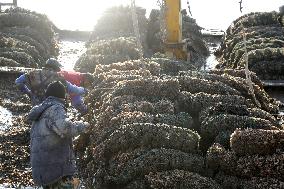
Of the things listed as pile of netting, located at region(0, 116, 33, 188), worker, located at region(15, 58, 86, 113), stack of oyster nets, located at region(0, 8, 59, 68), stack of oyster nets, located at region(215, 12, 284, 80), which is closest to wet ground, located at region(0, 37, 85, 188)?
pile of netting, located at region(0, 116, 33, 188)

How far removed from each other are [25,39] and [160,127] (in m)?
20.0

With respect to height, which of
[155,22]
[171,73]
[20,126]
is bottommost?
[20,126]

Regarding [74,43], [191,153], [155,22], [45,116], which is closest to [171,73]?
[191,153]

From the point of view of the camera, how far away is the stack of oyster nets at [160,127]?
9852 millimetres

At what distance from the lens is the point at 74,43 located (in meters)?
37.2

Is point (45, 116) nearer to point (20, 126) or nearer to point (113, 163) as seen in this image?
point (113, 163)

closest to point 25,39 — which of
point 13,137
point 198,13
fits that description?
point 13,137

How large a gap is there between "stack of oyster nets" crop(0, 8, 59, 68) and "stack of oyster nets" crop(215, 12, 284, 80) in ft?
36.5

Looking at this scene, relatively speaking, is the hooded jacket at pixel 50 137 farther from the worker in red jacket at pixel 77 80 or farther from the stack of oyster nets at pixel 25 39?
the stack of oyster nets at pixel 25 39

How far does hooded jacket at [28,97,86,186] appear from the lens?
26.6ft

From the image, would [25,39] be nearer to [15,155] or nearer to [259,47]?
[259,47]

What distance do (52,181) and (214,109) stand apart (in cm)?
548

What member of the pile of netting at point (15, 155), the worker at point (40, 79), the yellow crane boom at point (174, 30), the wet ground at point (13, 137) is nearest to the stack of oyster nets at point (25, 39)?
the wet ground at point (13, 137)

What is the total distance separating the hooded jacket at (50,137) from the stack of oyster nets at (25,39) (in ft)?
51.7
